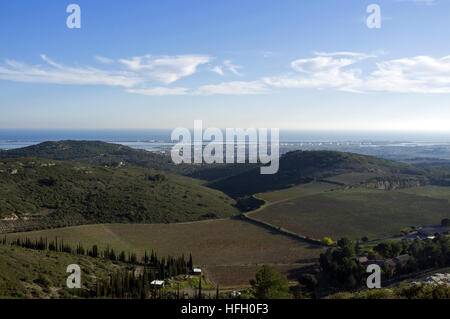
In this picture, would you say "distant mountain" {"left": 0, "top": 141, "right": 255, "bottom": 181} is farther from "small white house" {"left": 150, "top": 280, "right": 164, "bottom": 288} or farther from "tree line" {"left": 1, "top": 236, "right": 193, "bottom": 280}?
"small white house" {"left": 150, "top": 280, "right": 164, "bottom": 288}

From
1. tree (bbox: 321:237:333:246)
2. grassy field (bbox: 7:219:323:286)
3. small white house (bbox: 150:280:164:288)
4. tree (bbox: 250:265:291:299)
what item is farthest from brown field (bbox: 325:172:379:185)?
tree (bbox: 250:265:291:299)

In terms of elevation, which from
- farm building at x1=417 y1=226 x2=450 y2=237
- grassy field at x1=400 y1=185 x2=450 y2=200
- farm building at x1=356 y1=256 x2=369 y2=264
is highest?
grassy field at x1=400 y1=185 x2=450 y2=200

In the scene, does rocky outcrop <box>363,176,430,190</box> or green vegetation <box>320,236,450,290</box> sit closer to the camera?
green vegetation <box>320,236,450,290</box>

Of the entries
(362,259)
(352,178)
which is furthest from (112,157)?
(362,259)

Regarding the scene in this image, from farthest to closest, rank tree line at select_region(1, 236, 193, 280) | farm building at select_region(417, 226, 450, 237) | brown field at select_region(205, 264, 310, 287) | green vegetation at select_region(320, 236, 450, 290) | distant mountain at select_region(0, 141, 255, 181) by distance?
distant mountain at select_region(0, 141, 255, 181) → farm building at select_region(417, 226, 450, 237) → brown field at select_region(205, 264, 310, 287) → tree line at select_region(1, 236, 193, 280) → green vegetation at select_region(320, 236, 450, 290)

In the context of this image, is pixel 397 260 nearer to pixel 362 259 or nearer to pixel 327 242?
pixel 362 259

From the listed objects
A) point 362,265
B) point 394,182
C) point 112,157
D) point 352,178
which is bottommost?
point 362,265

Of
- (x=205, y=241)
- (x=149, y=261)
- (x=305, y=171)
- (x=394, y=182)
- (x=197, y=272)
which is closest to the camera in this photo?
(x=197, y=272)
